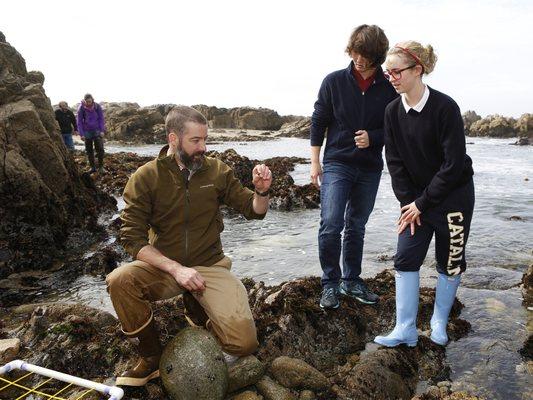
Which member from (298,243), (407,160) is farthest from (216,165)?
(298,243)

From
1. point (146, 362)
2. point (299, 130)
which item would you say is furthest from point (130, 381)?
point (299, 130)

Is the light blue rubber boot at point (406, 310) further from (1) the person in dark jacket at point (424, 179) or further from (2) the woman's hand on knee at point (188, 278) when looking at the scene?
(2) the woman's hand on knee at point (188, 278)

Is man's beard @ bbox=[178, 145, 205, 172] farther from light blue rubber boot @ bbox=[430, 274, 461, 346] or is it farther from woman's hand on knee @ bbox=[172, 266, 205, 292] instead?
light blue rubber boot @ bbox=[430, 274, 461, 346]

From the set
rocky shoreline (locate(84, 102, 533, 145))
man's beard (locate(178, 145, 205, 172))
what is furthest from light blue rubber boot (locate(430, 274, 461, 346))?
rocky shoreline (locate(84, 102, 533, 145))

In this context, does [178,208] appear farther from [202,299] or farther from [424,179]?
[424,179]

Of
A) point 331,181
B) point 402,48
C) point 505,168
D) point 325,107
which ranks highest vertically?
point 402,48

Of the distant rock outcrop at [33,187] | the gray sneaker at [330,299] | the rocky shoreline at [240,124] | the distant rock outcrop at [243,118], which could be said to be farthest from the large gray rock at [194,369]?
the distant rock outcrop at [243,118]

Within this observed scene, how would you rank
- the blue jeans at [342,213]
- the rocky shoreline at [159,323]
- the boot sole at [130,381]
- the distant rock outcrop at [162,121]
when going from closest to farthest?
the boot sole at [130,381] < the rocky shoreline at [159,323] < the blue jeans at [342,213] < the distant rock outcrop at [162,121]

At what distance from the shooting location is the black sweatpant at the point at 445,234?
373 centimetres

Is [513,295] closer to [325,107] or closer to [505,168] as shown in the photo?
[325,107]

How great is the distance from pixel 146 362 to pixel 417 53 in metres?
3.33

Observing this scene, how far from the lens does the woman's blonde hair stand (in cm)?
352

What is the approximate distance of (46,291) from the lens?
21.2ft

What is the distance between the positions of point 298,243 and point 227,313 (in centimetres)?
535
